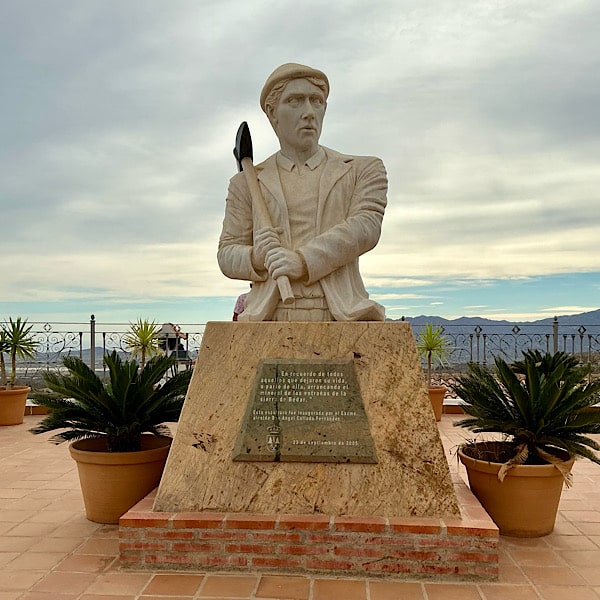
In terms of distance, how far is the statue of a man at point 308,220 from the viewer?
379 cm

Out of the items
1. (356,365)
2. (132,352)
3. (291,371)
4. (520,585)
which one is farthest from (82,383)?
(132,352)

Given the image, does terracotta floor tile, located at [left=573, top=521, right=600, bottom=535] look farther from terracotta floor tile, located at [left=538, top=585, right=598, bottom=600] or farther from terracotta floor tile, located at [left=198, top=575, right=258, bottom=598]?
terracotta floor tile, located at [left=198, top=575, right=258, bottom=598]

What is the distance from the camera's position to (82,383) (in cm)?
420

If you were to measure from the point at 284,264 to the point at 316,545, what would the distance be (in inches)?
60.3

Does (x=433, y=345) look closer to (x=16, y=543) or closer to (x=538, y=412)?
(x=538, y=412)

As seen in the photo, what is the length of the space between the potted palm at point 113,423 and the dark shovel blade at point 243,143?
1486 millimetres

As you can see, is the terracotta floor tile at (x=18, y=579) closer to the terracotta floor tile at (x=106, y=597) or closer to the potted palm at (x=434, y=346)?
the terracotta floor tile at (x=106, y=597)

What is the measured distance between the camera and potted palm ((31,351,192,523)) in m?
4.05

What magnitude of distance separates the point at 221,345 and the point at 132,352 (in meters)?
6.17

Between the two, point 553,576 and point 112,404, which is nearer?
point 553,576

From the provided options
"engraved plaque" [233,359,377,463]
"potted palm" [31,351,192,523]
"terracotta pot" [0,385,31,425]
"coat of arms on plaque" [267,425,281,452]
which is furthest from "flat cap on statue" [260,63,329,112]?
"terracotta pot" [0,385,31,425]

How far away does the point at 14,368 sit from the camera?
341 inches

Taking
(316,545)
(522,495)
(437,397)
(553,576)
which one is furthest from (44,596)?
(437,397)

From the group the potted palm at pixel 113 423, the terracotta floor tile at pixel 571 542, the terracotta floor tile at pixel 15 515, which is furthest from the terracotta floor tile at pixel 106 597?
the terracotta floor tile at pixel 571 542
